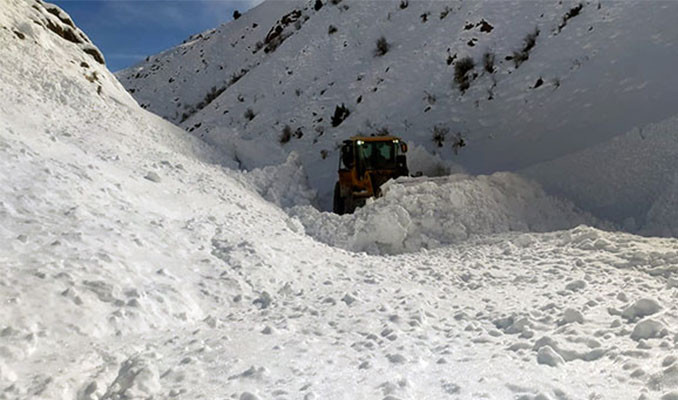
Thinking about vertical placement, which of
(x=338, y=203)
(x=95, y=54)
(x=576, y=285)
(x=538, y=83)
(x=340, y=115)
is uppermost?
(x=340, y=115)

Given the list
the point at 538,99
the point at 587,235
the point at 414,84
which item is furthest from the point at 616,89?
the point at 414,84

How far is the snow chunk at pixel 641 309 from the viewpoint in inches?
173

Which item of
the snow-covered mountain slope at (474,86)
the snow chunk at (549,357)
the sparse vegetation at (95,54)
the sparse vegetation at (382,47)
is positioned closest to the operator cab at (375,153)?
the snow-covered mountain slope at (474,86)

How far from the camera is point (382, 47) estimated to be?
21609mm

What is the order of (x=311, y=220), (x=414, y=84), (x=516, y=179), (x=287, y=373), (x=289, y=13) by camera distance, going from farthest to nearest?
(x=289, y=13)
(x=414, y=84)
(x=516, y=179)
(x=311, y=220)
(x=287, y=373)

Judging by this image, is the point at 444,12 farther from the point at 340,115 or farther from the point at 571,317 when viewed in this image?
the point at 571,317

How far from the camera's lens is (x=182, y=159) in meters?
10.3

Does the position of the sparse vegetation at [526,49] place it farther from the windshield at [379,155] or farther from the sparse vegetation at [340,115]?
the sparse vegetation at [340,115]

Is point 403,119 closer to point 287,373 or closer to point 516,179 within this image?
point 516,179

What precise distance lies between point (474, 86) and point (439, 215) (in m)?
8.35

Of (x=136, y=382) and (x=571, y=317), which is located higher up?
(x=571, y=317)

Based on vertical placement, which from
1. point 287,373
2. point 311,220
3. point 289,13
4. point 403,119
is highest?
point 289,13

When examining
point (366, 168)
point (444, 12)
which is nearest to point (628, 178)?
point (366, 168)

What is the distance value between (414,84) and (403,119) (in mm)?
2036
